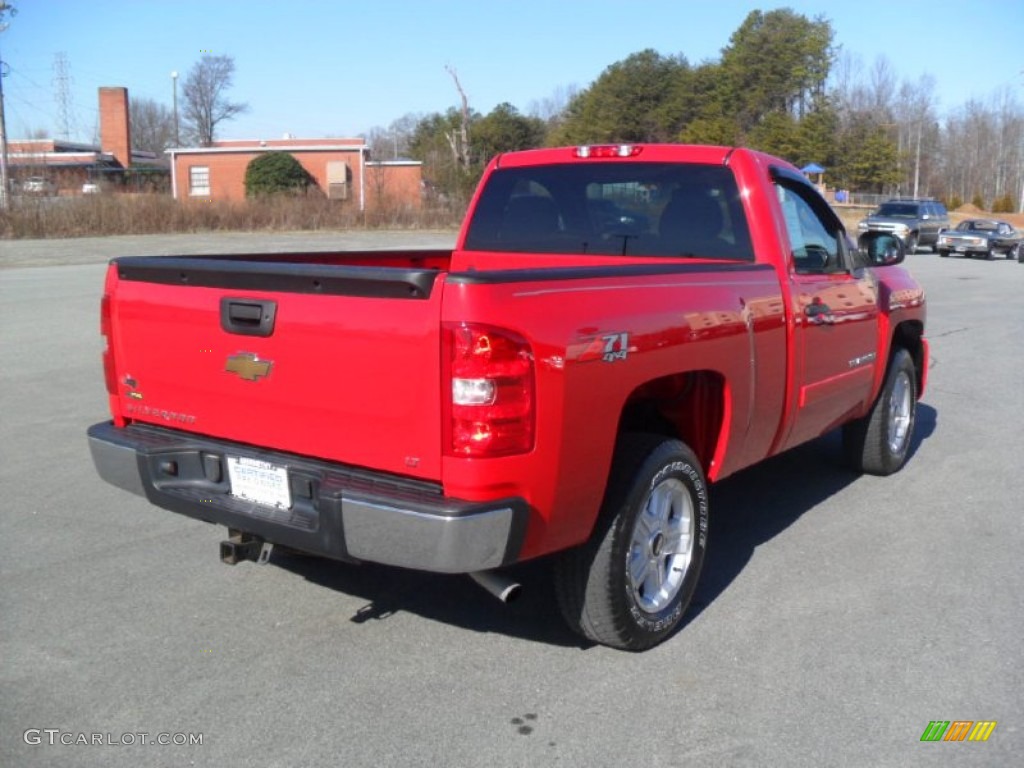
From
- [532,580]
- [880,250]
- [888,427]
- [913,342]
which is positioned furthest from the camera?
[913,342]

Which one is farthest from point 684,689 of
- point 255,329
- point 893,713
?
point 255,329

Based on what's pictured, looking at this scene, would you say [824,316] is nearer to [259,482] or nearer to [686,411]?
[686,411]

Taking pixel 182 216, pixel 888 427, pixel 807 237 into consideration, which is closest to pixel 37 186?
pixel 182 216

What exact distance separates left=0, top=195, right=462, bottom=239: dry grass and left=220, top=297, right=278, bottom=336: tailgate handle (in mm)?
29878

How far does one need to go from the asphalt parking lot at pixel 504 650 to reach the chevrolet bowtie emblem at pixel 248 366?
3.67ft

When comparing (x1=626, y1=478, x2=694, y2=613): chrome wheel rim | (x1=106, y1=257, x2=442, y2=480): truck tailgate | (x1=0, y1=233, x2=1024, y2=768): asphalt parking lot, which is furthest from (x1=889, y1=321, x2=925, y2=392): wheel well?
(x1=106, y1=257, x2=442, y2=480): truck tailgate

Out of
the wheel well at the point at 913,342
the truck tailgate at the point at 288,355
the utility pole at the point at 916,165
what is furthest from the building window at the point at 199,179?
the utility pole at the point at 916,165

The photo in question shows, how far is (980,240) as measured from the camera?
3591cm

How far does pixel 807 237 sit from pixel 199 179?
2123 inches

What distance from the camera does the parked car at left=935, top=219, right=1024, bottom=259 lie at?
3606 cm

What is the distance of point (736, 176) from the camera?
16.7ft

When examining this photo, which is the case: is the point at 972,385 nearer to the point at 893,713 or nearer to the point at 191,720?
the point at 893,713

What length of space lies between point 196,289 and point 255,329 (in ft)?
1.26

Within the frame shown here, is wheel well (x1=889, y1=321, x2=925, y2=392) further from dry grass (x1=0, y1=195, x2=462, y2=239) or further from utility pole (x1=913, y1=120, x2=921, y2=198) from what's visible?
utility pole (x1=913, y1=120, x2=921, y2=198)
